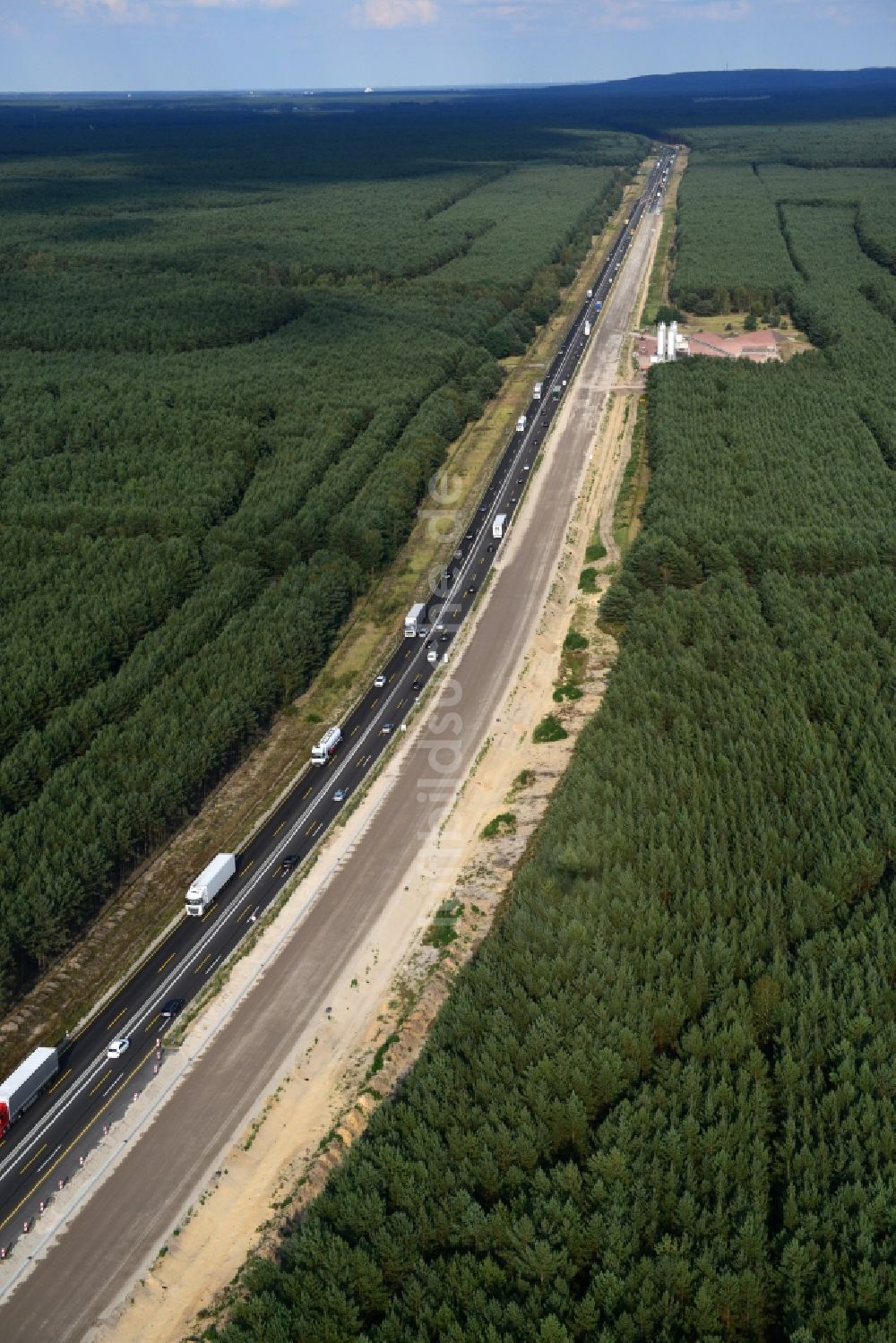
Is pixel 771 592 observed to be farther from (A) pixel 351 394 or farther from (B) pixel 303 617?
(A) pixel 351 394

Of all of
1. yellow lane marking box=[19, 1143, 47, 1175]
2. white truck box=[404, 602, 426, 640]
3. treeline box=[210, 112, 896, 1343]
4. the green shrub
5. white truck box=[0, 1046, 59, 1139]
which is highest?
treeline box=[210, 112, 896, 1343]

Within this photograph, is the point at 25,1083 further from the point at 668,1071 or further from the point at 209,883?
the point at 668,1071

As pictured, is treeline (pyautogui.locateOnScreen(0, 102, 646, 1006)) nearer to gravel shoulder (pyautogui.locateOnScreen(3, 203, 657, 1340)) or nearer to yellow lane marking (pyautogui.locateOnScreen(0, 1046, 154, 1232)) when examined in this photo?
yellow lane marking (pyautogui.locateOnScreen(0, 1046, 154, 1232))

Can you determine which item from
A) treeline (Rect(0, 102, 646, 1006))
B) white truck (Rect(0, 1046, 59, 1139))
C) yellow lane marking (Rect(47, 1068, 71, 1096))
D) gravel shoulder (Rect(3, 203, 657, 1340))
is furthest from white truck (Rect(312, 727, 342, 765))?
white truck (Rect(0, 1046, 59, 1139))

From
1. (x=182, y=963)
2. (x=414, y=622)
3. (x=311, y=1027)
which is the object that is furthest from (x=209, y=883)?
(x=414, y=622)

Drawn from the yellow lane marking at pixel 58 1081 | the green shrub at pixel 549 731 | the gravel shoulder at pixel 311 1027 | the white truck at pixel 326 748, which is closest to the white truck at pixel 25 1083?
the yellow lane marking at pixel 58 1081
